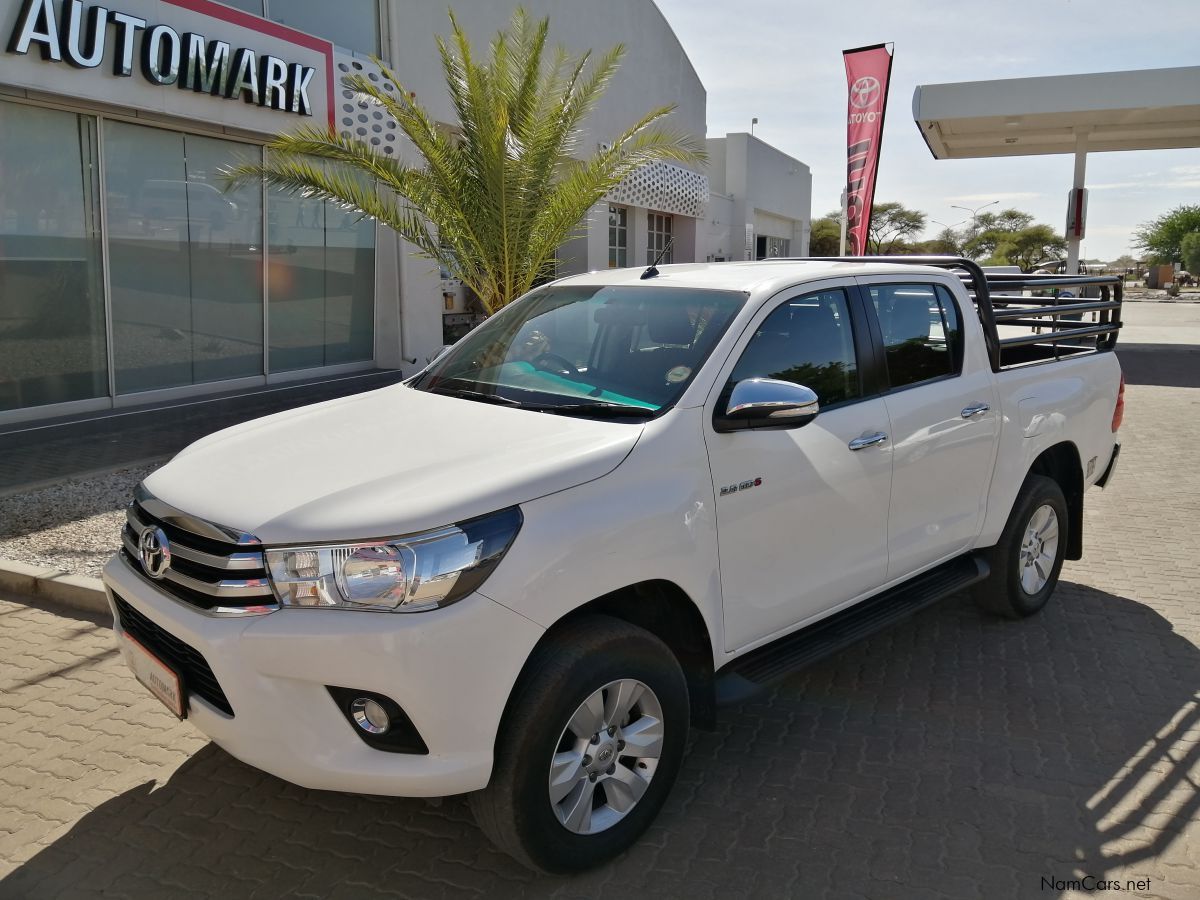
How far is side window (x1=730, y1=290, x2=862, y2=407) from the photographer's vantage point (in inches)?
143

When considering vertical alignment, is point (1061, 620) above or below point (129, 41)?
below

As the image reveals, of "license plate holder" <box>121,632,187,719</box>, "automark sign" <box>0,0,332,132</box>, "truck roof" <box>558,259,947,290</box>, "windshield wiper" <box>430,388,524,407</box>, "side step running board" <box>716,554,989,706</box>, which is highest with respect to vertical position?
"automark sign" <box>0,0,332,132</box>

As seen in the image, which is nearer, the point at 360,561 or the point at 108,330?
the point at 360,561

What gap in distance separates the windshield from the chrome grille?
1184 mm

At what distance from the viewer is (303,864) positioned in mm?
3117

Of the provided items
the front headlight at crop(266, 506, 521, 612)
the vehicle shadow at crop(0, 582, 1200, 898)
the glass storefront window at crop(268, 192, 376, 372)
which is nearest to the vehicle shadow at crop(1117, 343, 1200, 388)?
the glass storefront window at crop(268, 192, 376, 372)

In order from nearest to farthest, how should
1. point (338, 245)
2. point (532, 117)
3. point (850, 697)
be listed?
point (850, 697) → point (532, 117) → point (338, 245)

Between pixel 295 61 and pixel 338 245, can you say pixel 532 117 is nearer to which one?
pixel 295 61

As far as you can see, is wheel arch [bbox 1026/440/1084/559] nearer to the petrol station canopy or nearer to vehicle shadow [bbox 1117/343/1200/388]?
vehicle shadow [bbox 1117/343/1200/388]

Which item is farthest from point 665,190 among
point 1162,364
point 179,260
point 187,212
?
point 179,260

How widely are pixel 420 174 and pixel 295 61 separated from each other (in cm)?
327

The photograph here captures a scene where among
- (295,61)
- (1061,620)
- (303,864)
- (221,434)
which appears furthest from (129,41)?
(1061,620)

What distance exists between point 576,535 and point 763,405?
0.86m

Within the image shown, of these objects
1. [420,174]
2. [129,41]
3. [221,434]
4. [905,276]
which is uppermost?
[129,41]
